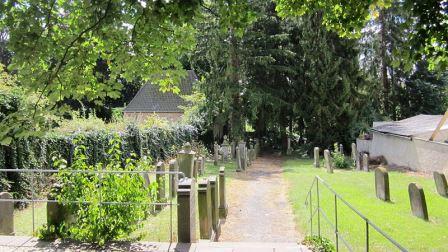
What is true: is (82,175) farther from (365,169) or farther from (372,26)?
(372,26)

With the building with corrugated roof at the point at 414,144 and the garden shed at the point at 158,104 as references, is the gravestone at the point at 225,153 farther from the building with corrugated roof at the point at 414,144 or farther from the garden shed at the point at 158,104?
the garden shed at the point at 158,104

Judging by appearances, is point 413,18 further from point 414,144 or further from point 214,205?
point 414,144

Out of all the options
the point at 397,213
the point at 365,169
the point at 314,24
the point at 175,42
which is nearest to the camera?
the point at 175,42

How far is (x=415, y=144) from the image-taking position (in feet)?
71.4

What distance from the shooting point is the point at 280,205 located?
1325 centimetres

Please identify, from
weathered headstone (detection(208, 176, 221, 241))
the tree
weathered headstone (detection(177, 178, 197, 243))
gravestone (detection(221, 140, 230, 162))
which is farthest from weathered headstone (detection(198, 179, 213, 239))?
gravestone (detection(221, 140, 230, 162))

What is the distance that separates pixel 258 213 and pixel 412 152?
1350cm

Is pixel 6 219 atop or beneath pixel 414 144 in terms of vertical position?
beneath

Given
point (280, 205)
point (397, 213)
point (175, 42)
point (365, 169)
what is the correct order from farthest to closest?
point (365, 169)
point (280, 205)
point (397, 213)
point (175, 42)

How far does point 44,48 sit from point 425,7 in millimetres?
5423

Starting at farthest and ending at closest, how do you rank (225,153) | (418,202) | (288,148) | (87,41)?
(288,148) < (225,153) < (418,202) < (87,41)

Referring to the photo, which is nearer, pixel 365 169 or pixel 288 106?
pixel 365 169

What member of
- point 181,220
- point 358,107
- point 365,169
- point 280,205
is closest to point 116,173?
point 181,220

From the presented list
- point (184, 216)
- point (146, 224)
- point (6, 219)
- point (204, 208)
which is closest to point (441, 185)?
point (204, 208)
